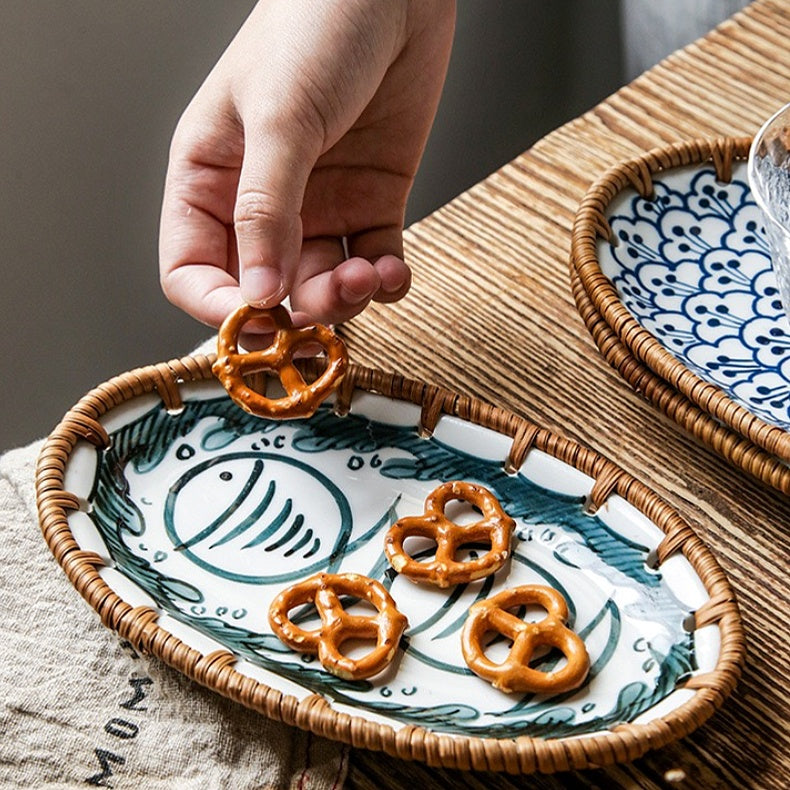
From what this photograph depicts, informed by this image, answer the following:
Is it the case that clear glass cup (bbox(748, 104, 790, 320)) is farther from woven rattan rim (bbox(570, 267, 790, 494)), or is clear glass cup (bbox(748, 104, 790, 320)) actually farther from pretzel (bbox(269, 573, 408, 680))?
pretzel (bbox(269, 573, 408, 680))

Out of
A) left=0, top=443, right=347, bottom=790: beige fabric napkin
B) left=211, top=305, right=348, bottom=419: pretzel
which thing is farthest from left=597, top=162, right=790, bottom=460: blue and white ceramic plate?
left=0, top=443, right=347, bottom=790: beige fabric napkin

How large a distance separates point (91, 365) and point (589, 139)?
112 cm

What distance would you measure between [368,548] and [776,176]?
1.47ft

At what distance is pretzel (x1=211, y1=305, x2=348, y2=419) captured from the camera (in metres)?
0.84

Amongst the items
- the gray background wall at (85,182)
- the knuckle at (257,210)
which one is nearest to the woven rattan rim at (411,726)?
the knuckle at (257,210)

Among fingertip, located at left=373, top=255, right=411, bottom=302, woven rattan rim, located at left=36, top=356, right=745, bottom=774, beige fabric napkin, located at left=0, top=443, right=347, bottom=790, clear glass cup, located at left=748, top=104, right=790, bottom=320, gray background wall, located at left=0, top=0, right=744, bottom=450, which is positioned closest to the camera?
woven rattan rim, located at left=36, top=356, right=745, bottom=774

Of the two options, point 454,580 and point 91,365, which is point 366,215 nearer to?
point 454,580

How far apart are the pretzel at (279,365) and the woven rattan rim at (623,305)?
23 cm

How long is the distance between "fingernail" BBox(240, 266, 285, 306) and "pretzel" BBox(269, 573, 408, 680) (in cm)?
22

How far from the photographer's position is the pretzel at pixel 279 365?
2.76ft

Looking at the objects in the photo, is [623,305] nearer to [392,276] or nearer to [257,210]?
[392,276]

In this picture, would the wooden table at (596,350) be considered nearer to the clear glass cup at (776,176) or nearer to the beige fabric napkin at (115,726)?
the beige fabric napkin at (115,726)

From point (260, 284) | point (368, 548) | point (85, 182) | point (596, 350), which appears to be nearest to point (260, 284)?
point (260, 284)

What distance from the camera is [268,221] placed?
2.82 feet
